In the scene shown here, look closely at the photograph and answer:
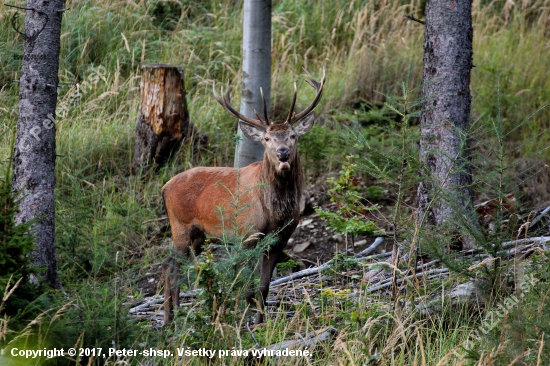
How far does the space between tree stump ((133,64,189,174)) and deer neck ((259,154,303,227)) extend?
3.02 m

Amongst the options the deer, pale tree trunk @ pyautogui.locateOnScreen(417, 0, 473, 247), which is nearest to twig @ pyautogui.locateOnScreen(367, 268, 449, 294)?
pale tree trunk @ pyautogui.locateOnScreen(417, 0, 473, 247)

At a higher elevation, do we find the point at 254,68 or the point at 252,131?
the point at 254,68

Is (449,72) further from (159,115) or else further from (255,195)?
(159,115)

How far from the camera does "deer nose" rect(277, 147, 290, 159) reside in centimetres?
588

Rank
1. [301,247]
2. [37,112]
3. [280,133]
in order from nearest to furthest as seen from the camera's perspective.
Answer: [37,112] < [280,133] < [301,247]

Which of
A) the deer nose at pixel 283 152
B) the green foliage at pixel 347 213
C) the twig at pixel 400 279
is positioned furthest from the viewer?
the green foliage at pixel 347 213

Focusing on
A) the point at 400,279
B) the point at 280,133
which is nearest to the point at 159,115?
the point at 280,133

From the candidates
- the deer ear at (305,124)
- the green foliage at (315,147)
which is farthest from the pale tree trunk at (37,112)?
the green foliage at (315,147)

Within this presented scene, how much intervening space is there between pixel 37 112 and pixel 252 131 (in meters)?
1.79

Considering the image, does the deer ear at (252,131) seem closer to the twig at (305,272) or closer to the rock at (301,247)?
the twig at (305,272)

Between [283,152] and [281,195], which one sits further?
[281,195]

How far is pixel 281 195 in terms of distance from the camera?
6.07 metres

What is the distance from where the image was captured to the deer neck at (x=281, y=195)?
19.9 feet

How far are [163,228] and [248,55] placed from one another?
220 centimetres
